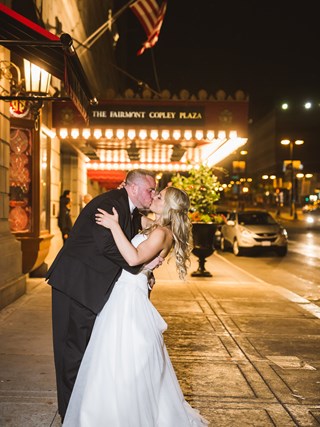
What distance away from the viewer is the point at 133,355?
350 cm

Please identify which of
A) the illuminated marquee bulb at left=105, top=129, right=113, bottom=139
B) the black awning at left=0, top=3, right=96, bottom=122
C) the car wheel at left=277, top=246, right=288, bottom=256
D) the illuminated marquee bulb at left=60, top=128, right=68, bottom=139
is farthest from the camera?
the car wheel at left=277, top=246, right=288, bottom=256

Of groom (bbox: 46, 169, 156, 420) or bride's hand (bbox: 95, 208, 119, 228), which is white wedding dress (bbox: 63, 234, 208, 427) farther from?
bride's hand (bbox: 95, 208, 119, 228)

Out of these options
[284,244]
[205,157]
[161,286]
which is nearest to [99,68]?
[205,157]

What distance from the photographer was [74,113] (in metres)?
13.3

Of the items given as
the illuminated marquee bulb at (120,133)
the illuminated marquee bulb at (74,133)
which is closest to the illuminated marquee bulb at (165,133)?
the illuminated marquee bulb at (120,133)

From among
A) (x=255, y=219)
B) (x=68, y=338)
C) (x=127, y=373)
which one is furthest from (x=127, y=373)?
(x=255, y=219)

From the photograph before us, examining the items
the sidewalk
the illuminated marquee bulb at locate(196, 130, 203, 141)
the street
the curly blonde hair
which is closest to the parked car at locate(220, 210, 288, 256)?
the street

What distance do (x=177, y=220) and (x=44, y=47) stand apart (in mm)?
3843

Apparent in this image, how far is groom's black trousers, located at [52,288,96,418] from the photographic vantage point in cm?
375

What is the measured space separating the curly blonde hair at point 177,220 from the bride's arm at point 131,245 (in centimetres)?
13

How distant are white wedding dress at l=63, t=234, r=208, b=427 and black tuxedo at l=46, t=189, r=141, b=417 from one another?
0.12 metres

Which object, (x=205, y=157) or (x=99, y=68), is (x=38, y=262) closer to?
(x=205, y=157)

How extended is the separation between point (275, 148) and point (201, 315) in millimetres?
114464

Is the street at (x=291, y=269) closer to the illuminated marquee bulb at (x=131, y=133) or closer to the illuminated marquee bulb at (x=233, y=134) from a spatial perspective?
the illuminated marquee bulb at (x=233, y=134)
